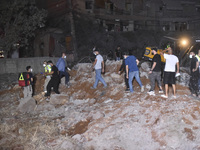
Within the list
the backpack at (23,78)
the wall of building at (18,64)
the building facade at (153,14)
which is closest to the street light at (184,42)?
the backpack at (23,78)

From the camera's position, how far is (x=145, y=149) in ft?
16.0

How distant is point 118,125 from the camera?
5648 mm

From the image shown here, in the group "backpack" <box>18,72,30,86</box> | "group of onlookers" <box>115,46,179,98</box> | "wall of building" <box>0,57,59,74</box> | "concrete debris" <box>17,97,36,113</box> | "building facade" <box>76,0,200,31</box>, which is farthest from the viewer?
"building facade" <box>76,0,200,31</box>

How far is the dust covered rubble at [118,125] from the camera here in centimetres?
507

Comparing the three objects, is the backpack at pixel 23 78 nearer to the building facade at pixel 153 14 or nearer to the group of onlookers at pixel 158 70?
the group of onlookers at pixel 158 70

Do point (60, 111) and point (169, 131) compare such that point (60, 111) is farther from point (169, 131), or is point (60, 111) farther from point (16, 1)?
point (16, 1)

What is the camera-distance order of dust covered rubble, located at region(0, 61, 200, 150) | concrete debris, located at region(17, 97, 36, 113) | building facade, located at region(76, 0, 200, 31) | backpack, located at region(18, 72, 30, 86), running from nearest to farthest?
1. dust covered rubble, located at region(0, 61, 200, 150)
2. concrete debris, located at region(17, 97, 36, 113)
3. backpack, located at region(18, 72, 30, 86)
4. building facade, located at region(76, 0, 200, 31)

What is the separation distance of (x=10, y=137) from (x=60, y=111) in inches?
83.2

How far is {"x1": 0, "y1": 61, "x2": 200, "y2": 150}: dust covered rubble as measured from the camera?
5066 millimetres

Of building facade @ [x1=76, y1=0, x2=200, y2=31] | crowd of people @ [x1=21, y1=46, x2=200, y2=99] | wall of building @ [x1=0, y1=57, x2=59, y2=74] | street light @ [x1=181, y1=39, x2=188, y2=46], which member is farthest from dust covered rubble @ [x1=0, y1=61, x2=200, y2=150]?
building facade @ [x1=76, y1=0, x2=200, y2=31]

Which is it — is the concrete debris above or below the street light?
below

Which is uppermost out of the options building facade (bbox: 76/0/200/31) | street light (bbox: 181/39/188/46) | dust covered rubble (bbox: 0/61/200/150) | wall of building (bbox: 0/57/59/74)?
building facade (bbox: 76/0/200/31)

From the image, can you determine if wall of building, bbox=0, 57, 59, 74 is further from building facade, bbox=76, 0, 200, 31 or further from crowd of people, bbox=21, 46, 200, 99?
building facade, bbox=76, 0, 200, 31

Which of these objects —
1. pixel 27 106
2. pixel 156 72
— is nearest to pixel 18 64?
pixel 27 106
